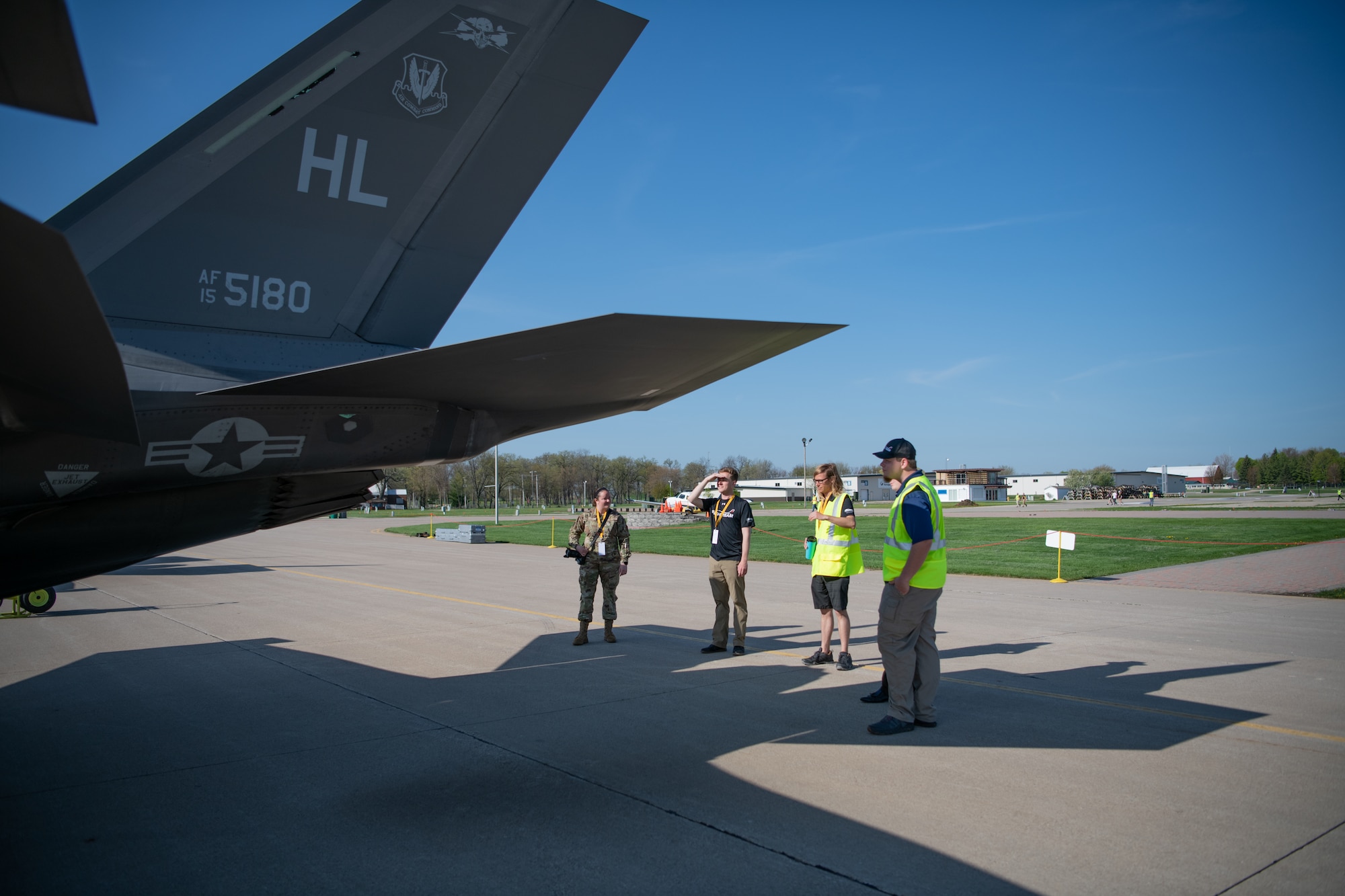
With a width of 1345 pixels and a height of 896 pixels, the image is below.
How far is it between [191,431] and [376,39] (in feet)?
8.03

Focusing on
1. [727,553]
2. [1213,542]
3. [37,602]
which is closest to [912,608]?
[727,553]

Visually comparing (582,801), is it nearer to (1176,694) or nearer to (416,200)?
(416,200)

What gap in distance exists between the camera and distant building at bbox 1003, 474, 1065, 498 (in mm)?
117019

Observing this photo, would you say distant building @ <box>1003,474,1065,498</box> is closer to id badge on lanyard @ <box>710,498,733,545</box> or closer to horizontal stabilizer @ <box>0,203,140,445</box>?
id badge on lanyard @ <box>710,498,733,545</box>

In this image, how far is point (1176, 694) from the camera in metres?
6.03

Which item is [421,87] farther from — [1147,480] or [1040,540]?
[1147,480]

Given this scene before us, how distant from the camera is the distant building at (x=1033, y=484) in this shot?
117 meters

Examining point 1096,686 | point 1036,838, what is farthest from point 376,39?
point 1096,686

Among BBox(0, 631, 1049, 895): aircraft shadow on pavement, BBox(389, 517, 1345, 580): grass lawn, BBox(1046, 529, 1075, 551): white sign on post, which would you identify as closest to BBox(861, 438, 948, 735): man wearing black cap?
BBox(0, 631, 1049, 895): aircraft shadow on pavement

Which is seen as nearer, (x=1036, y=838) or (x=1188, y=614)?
(x=1036, y=838)

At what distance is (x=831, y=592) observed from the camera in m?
7.05

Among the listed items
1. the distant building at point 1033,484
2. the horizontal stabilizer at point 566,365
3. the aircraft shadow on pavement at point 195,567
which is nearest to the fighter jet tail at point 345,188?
the horizontal stabilizer at point 566,365

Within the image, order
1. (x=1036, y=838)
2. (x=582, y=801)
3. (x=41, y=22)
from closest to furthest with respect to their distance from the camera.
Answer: (x=41, y=22), (x=1036, y=838), (x=582, y=801)

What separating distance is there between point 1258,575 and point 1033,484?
11596 cm
